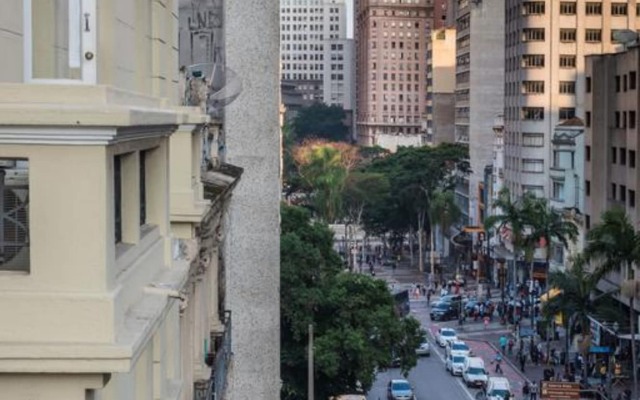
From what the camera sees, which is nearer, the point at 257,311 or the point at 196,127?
the point at 196,127

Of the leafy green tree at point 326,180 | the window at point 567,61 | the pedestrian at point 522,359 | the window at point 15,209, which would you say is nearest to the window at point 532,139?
the window at point 567,61

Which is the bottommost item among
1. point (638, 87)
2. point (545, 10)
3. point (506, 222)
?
point (506, 222)

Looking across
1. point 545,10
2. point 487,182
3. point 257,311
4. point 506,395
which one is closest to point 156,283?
point 257,311

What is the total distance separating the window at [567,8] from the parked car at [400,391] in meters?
39.3

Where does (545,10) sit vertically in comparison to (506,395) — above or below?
above

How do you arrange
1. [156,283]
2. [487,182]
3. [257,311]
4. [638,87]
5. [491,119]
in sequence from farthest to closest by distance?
[491,119] → [487,182] → [638,87] → [257,311] → [156,283]

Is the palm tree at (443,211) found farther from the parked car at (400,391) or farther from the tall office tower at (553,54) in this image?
the parked car at (400,391)

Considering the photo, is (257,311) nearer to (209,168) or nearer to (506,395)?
(209,168)

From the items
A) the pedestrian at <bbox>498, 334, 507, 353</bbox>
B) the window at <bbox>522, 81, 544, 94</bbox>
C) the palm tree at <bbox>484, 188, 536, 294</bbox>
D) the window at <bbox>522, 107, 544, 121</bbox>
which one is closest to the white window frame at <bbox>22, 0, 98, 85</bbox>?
the pedestrian at <bbox>498, 334, 507, 353</bbox>

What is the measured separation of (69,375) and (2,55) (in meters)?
1.72

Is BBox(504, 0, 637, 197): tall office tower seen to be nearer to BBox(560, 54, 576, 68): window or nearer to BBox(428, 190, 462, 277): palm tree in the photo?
BBox(560, 54, 576, 68): window

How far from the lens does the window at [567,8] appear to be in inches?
3457

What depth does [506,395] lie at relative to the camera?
52.6m

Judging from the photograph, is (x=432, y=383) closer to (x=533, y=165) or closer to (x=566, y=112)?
(x=533, y=165)
